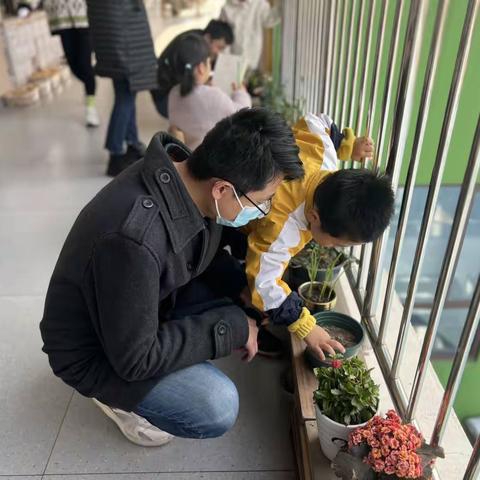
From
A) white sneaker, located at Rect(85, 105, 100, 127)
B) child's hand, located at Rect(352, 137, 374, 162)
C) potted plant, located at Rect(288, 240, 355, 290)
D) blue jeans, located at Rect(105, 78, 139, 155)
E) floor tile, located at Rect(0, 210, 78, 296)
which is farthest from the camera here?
white sneaker, located at Rect(85, 105, 100, 127)

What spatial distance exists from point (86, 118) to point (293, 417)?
3548 mm

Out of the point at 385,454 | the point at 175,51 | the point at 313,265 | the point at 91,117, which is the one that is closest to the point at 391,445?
the point at 385,454

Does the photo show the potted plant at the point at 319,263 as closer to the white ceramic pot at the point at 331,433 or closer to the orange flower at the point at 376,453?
the white ceramic pot at the point at 331,433

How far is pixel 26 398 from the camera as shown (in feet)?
5.08

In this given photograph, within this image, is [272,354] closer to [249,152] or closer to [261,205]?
[261,205]

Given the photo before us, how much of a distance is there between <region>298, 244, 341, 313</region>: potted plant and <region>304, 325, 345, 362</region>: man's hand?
22cm

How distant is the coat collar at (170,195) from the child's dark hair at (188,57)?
140cm

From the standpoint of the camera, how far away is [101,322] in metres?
1.02

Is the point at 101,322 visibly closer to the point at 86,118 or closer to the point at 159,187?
the point at 159,187

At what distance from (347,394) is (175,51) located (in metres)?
1.82

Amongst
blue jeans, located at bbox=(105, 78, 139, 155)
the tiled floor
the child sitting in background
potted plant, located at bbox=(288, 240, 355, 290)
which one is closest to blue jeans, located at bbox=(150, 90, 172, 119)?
blue jeans, located at bbox=(105, 78, 139, 155)

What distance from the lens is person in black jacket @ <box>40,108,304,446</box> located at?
0.98 meters

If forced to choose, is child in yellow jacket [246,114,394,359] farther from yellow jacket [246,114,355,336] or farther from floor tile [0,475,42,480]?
floor tile [0,475,42,480]

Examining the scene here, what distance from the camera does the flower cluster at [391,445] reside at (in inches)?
36.1
